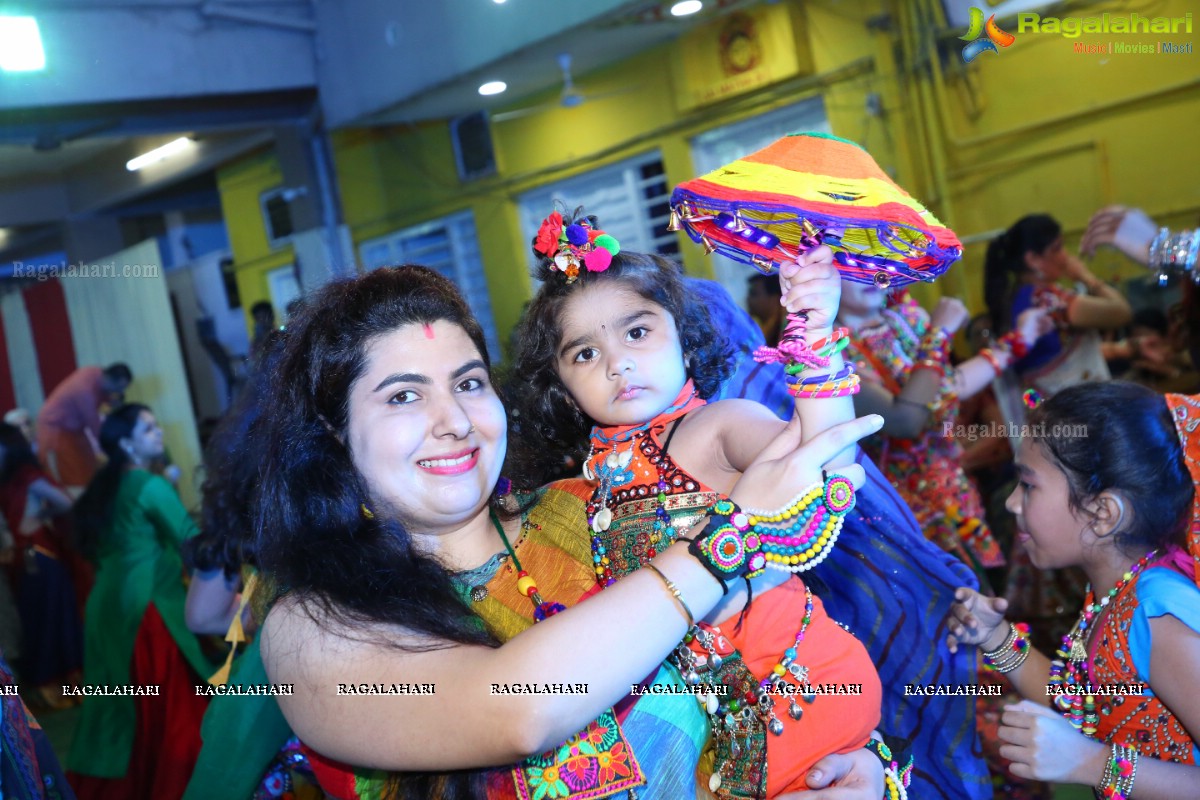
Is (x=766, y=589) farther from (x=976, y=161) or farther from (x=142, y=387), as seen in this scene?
(x=142, y=387)

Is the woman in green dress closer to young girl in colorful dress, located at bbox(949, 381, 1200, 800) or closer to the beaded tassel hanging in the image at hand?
young girl in colorful dress, located at bbox(949, 381, 1200, 800)

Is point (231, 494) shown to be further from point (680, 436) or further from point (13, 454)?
point (13, 454)

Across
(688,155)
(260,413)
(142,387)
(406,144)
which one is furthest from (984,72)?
(142,387)

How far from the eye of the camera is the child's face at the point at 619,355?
1717 millimetres

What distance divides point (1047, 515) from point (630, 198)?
A: 5.25m

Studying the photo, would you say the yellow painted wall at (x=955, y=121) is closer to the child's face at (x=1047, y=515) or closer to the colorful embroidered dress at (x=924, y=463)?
the colorful embroidered dress at (x=924, y=463)

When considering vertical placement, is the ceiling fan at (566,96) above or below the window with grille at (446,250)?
above

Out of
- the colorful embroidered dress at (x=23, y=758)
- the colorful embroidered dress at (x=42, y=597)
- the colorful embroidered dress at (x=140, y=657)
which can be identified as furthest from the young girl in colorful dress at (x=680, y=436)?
the colorful embroidered dress at (x=42, y=597)

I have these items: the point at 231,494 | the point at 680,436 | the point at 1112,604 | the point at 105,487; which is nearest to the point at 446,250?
the point at 105,487

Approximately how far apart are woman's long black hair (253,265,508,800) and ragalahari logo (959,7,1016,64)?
4.46m

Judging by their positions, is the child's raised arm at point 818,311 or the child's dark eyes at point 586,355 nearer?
the child's raised arm at point 818,311

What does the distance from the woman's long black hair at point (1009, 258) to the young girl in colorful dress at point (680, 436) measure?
2698 mm

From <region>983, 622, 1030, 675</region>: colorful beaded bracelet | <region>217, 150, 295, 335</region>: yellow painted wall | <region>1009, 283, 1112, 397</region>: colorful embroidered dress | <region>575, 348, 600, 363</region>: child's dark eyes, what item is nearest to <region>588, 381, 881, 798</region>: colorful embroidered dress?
<region>575, 348, 600, 363</region>: child's dark eyes

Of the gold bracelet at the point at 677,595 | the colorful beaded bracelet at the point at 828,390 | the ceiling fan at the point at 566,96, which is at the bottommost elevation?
the gold bracelet at the point at 677,595
